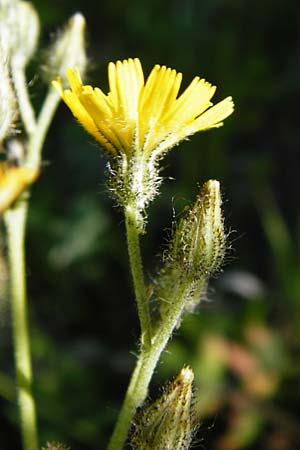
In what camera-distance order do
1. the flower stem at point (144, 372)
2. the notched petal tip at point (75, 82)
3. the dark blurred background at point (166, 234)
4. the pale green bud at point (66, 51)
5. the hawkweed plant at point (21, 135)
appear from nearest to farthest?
the notched petal tip at point (75, 82) < the flower stem at point (144, 372) < the hawkweed plant at point (21, 135) < the pale green bud at point (66, 51) < the dark blurred background at point (166, 234)

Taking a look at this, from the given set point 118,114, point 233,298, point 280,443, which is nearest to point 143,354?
point 118,114

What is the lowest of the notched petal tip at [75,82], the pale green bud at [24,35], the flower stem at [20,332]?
the flower stem at [20,332]

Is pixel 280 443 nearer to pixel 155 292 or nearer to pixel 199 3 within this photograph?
pixel 155 292

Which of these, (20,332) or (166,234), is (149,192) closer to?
(20,332)

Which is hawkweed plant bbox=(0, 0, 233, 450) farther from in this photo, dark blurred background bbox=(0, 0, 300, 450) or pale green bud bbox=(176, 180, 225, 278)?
dark blurred background bbox=(0, 0, 300, 450)

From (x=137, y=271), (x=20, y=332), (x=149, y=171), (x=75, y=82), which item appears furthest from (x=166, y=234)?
(x=75, y=82)

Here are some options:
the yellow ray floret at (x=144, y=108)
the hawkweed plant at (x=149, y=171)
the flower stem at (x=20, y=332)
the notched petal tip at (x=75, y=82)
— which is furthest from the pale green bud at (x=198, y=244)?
the flower stem at (x=20, y=332)

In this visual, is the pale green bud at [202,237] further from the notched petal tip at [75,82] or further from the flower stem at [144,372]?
the notched petal tip at [75,82]
